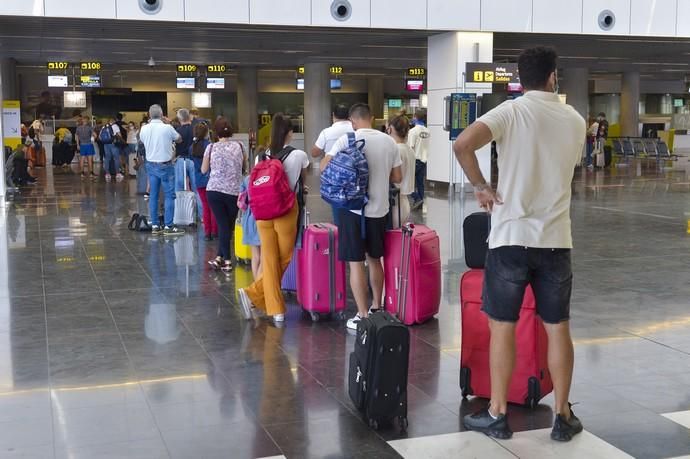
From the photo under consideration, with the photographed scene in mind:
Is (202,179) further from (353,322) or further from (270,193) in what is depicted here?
(353,322)

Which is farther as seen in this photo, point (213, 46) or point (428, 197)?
point (213, 46)

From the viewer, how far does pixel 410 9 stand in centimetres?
1848

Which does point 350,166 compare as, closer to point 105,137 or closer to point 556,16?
point 556,16

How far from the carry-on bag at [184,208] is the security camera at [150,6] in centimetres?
517

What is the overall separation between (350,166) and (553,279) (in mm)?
2349

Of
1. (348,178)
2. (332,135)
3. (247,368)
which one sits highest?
(332,135)

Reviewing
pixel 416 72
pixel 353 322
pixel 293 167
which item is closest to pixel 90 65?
pixel 416 72

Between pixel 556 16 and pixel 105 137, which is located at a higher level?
pixel 556 16

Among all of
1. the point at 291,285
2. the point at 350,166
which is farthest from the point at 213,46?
the point at 350,166

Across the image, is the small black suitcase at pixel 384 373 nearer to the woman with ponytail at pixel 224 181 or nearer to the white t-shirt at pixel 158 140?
the woman with ponytail at pixel 224 181

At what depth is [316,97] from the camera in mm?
31359

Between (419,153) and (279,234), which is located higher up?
(419,153)

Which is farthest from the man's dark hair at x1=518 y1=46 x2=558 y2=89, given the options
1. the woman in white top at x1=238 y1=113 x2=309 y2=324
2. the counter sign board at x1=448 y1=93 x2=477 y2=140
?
the counter sign board at x1=448 y1=93 x2=477 y2=140

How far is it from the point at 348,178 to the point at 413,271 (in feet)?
3.15
